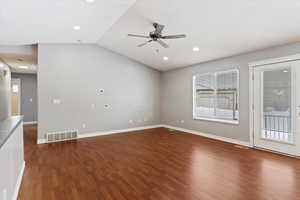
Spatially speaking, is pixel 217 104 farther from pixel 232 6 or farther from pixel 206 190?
pixel 206 190

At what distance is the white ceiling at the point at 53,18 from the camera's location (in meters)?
2.89

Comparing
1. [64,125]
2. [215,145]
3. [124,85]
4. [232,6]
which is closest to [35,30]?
[64,125]

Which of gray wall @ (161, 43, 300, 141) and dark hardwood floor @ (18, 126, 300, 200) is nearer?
dark hardwood floor @ (18, 126, 300, 200)

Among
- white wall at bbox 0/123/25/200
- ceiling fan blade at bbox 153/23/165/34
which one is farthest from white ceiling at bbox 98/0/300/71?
white wall at bbox 0/123/25/200

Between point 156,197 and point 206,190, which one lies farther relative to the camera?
point 206,190

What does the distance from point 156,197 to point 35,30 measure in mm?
4386

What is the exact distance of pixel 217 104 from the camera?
548 cm

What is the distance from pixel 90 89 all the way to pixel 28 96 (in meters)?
5.21

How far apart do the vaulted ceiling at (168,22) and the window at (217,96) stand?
787 mm

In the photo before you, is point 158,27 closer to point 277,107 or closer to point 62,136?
point 277,107

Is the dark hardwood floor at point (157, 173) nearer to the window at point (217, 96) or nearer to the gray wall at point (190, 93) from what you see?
the gray wall at point (190, 93)

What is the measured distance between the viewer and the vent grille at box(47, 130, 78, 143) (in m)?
4.98

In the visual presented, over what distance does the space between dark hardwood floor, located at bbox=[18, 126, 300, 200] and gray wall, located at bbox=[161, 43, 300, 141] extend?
719 millimetres

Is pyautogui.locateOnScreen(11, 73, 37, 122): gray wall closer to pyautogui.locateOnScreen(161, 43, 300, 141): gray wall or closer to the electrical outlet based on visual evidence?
the electrical outlet
